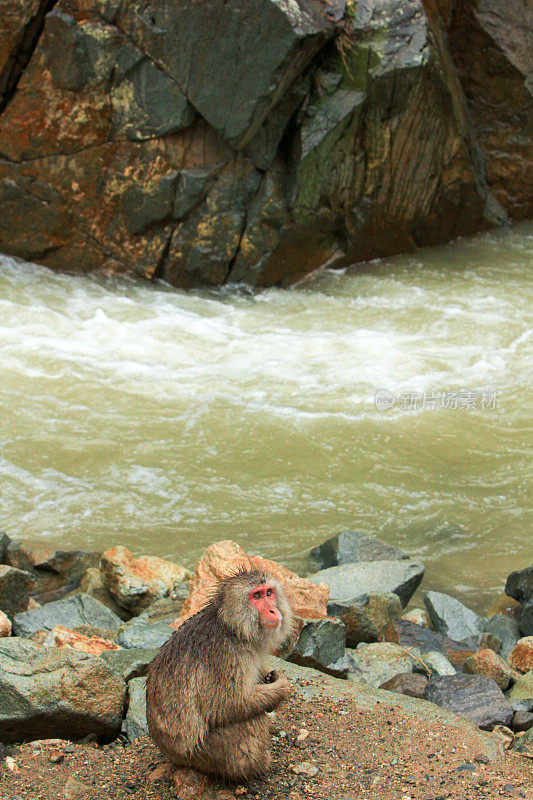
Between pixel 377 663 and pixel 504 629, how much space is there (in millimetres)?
1239

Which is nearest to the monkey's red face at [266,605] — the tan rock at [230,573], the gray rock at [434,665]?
the tan rock at [230,573]

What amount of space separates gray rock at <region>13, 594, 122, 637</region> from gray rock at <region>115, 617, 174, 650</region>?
13.5 inches

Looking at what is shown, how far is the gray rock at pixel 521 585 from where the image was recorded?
4633mm

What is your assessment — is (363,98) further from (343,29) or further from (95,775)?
(95,775)

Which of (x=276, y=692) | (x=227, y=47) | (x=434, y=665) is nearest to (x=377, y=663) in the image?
(x=434, y=665)

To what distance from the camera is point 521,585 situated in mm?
4711

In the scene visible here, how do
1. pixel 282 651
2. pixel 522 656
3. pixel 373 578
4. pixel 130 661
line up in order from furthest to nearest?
1. pixel 373 578
2. pixel 522 656
3. pixel 282 651
4. pixel 130 661

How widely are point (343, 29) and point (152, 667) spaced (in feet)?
28.3

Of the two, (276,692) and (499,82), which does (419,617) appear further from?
(499,82)

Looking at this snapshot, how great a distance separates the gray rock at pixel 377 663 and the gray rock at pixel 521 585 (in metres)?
1.20

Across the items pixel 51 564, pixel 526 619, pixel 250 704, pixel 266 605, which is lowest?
pixel 51 564

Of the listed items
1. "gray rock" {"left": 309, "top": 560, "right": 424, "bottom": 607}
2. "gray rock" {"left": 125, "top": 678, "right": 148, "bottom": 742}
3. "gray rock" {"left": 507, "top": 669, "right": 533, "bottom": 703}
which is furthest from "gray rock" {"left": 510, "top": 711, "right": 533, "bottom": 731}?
"gray rock" {"left": 125, "top": 678, "right": 148, "bottom": 742}

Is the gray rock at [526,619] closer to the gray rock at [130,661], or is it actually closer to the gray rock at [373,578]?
the gray rock at [373,578]

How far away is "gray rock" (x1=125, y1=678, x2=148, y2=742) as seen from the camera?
2742mm
